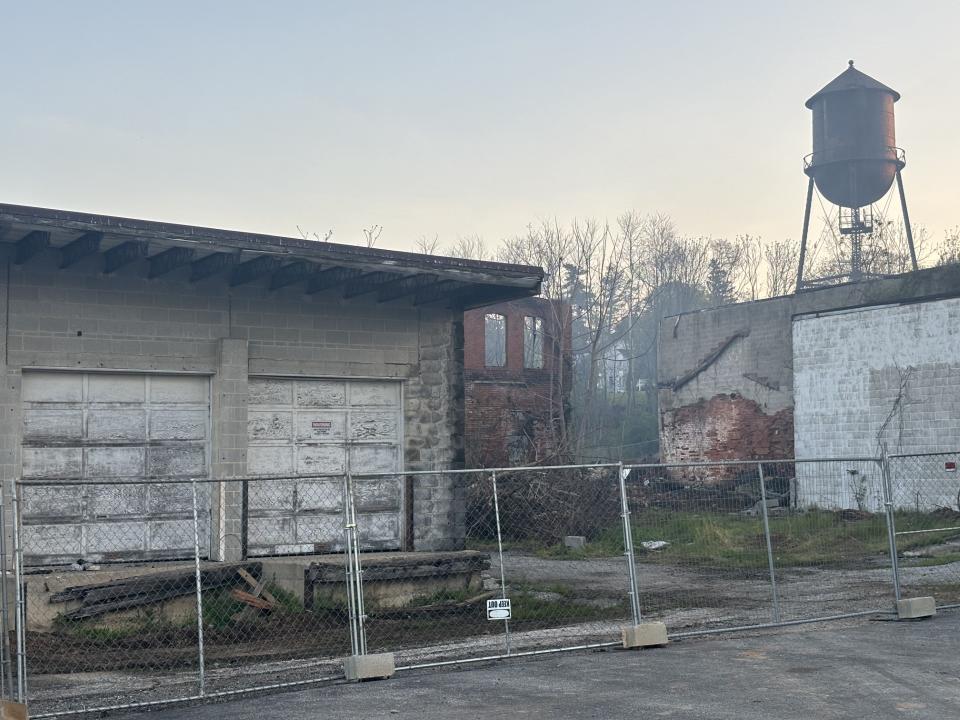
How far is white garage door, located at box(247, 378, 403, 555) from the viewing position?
15.6 metres

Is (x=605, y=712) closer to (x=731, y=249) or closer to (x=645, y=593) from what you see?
(x=645, y=593)

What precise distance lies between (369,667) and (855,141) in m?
31.6

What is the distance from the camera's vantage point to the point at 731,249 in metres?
71.1

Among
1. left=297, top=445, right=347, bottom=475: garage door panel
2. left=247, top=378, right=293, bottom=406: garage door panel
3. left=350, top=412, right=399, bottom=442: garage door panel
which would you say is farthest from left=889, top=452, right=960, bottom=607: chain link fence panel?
left=247, top=378, right=293, bottom=406: garage door panel

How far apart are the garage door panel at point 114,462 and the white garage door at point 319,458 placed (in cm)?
150

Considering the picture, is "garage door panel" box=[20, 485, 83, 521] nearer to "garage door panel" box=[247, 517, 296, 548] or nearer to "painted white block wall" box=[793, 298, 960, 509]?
"garage door panel" box=[247, 517, 296, 548]

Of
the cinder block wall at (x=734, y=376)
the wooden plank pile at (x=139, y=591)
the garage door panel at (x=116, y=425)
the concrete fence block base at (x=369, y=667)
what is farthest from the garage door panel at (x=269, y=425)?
the cinder block wall at (x=734, y=376)

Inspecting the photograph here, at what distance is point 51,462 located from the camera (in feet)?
46.0

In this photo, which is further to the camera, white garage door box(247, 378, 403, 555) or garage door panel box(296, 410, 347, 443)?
garage door panel box(296, 410, 347, 443)

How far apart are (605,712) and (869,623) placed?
5.50 metres

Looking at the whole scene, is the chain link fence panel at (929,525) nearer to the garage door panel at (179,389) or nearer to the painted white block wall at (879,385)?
the painted white block wall at (879,385)

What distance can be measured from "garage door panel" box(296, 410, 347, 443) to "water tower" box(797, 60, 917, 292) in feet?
77.3

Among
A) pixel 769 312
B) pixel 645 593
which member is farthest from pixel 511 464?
pixel 645 593

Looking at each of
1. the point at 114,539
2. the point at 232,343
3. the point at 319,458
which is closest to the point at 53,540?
the point at 114,539
